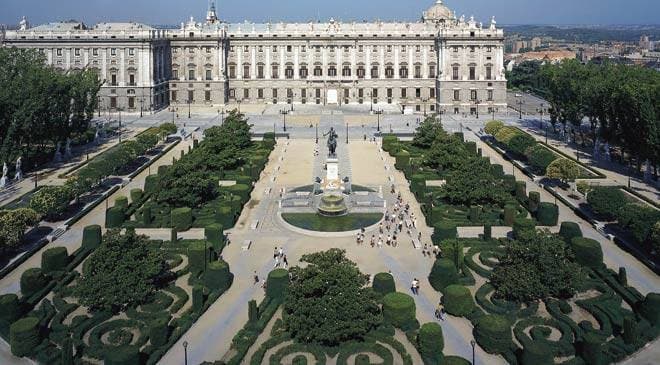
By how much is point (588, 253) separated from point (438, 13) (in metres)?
105

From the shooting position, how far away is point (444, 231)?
1813 inches

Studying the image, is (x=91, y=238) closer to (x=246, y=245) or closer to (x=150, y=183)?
(x=246, y=245)

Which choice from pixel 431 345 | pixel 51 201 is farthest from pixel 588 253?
pixel 51 201

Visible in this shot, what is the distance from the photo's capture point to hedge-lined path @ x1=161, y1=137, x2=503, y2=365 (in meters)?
32.7

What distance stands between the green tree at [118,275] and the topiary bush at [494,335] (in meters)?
17.6

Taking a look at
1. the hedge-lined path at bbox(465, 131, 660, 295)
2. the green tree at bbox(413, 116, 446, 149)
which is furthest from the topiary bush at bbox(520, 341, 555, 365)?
the green tree at bbox(413, 116, 446, 149)

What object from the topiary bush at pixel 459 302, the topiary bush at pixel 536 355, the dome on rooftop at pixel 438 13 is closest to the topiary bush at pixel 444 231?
the topiary bush at pixel 459 302

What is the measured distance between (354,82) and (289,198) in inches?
2683

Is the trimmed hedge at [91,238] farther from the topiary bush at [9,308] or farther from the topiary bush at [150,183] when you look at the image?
the topiary bush at [150,183]

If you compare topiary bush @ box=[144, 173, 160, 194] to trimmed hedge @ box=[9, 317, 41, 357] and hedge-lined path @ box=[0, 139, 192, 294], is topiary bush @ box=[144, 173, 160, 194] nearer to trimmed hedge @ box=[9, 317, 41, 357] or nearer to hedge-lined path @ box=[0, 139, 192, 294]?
hedge-lined path @ box=[0, 139, 192, 294]

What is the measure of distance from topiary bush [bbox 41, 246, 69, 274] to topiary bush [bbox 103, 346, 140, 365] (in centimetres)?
1380

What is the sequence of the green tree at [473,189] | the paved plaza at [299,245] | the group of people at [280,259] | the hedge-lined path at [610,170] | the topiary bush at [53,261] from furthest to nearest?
1. the hedge-lined path at [610,170]
2. the green tree at [473,189]
3. the group of people at [280,259]
4. the topiary bush at [53,261]
5. the paved plaza at [299,245]

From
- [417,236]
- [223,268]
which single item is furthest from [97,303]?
[417,236]

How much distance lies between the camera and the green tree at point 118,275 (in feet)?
113
